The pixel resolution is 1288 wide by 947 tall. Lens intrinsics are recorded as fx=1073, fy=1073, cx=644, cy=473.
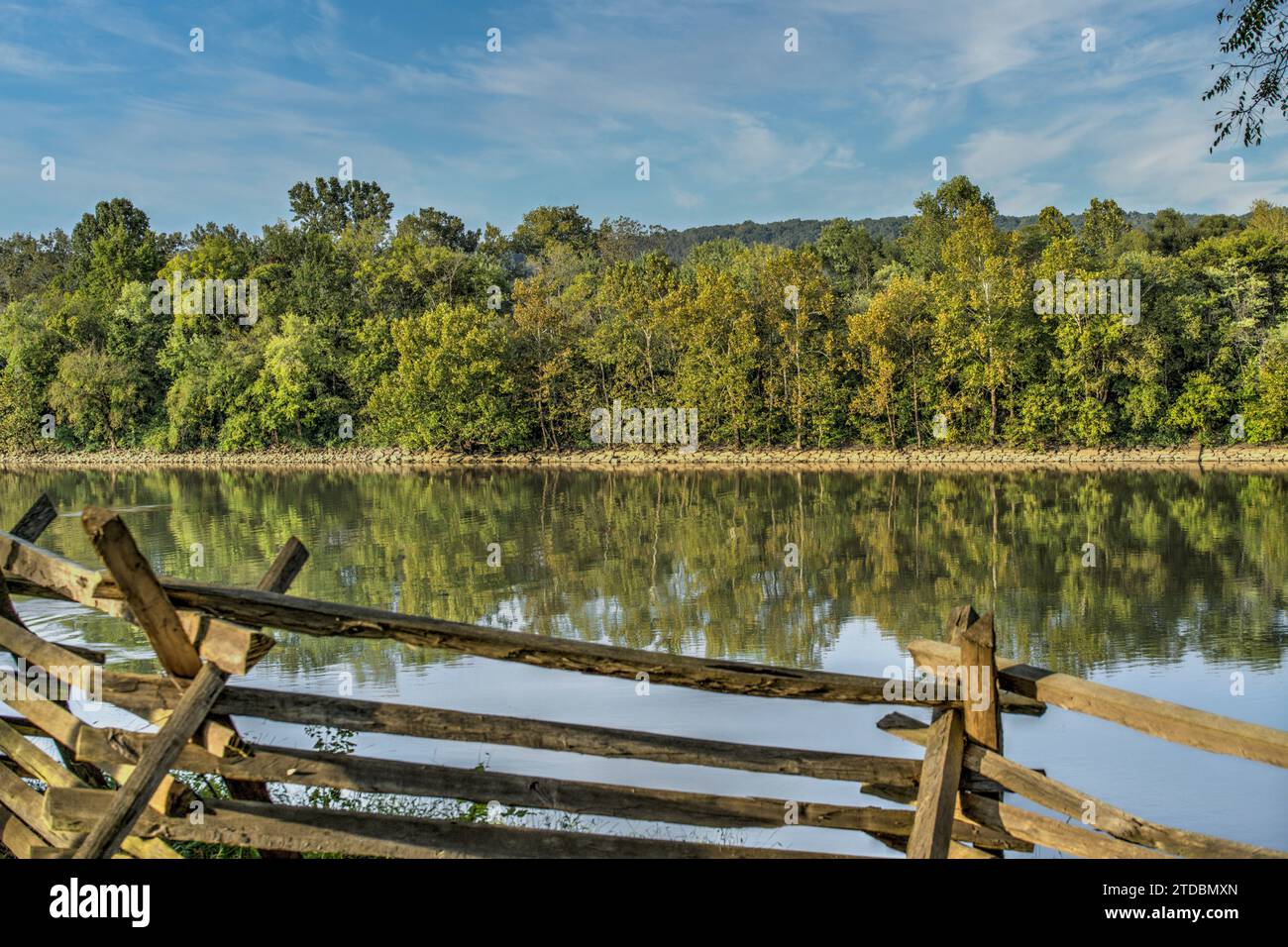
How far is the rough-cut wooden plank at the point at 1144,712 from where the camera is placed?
3943mm

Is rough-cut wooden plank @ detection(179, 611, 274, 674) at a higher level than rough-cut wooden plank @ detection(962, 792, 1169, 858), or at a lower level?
higher

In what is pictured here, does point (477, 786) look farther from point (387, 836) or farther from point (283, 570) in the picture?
point (283, 570)

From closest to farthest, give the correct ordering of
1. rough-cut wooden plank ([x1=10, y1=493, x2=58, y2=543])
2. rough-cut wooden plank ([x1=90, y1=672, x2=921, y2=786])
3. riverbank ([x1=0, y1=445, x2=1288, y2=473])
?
rough-cut wooden plank ([x1=90, y1=672, x2=921, y2=786]) → rough-cut wooden plank ([x1=10, y1=493, x2=58, y2=543]) → riverbank ([x1=0, y1=445, x2=1288, y2=473])

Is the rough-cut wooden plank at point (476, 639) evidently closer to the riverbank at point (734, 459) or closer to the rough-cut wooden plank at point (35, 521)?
the rough-cut wooden plank at point (35, 521)

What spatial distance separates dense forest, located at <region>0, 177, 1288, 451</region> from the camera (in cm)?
4266

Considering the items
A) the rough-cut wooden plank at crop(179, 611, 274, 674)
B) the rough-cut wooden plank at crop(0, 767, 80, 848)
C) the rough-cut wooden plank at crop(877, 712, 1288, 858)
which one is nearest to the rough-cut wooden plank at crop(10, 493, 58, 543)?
the rough-cut wooden plank at crop(0, 767, 80, 848)

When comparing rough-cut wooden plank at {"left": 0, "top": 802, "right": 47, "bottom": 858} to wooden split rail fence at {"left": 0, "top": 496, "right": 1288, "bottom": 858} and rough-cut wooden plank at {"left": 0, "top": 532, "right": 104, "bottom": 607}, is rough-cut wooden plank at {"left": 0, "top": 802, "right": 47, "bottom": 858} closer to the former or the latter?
wooden split rail fence at {"left": 0, "top": 496, "right": 1288, "bottom": 858}

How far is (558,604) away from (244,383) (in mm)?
47740

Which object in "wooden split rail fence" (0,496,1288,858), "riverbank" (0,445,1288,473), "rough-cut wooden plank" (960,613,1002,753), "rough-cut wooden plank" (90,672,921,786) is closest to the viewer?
"wooden split rail fence" (0,496,1288,858)

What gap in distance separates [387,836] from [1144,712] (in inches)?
119

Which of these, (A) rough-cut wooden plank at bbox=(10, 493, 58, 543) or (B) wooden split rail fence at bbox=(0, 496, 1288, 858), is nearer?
(B) wooden split rail fence at bbox=(0, 496, 1288, 858)

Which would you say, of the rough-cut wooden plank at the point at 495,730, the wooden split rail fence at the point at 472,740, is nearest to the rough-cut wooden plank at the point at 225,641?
the wooden split rail fence at the point at 472,740

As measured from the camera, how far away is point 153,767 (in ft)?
13.4
